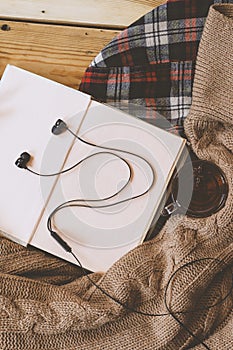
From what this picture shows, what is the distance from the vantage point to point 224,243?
0.90 meters

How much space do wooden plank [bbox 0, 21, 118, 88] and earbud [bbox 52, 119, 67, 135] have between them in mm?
128

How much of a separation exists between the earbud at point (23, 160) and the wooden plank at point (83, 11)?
0.95 ft

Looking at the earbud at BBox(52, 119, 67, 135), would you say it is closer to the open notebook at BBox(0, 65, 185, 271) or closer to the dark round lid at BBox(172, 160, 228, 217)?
the open notebook at BBox(0, 65, 185, 271)

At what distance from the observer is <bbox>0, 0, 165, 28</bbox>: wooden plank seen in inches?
42.6

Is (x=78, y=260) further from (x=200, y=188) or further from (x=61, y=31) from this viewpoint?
(x=61, y=31)

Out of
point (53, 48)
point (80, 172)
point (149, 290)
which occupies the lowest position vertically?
point (149, 290)

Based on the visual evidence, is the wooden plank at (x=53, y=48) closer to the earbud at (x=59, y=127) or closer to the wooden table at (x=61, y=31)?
the wooden table at (x=61, y=31)

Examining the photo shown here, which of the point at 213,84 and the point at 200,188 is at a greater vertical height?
the point at 213,84

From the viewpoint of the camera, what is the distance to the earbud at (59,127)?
960mm

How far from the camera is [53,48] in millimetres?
1078

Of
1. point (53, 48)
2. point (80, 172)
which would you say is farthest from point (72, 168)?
point (53, 48)

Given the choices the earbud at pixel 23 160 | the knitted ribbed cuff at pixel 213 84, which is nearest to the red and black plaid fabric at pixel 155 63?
the knitted ribbed cuff at pixel 213 84

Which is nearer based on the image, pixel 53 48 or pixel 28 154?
pixel 28 154

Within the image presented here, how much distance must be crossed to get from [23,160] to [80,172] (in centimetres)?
9
